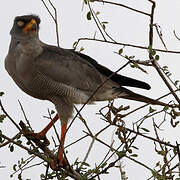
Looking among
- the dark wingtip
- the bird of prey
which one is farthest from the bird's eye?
the dark wingtip

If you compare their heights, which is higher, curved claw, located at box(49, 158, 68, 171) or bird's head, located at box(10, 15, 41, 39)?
bird's head, located at box(10, 15, 41, 39)

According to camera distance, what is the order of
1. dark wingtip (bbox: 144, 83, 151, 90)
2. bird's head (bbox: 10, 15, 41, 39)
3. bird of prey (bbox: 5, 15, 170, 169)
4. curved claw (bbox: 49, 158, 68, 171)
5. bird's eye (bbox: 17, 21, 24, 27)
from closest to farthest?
curved claw (bbox: 49, 158, 68, 171) → bird of prey (bbox: 5, 15, 170, 169) → dark wingtip (bbox: 144, 83, 151, 90) → bird's head (bbox: 10, 15, 41, 39) → bird's eye (bbox: 17, 21, 24, 27)

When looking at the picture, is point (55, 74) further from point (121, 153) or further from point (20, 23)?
point (121, 153)

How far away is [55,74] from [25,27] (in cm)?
83

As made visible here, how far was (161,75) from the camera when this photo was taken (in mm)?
3387

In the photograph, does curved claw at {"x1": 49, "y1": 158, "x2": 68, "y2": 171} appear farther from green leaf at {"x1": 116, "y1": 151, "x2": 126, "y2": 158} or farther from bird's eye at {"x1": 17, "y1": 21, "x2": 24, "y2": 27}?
bird's eye at {"x1": 17, "y1": 21, "x2": 24, "y2": 27}

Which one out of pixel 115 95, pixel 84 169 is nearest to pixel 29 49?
pixel 115 95

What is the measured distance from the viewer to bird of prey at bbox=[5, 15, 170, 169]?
519cm

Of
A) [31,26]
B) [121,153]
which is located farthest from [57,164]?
[31,26]

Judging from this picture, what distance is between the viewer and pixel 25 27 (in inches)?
226

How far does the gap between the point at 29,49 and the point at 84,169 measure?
217 centimetres

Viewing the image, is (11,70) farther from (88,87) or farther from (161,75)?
(161,75)

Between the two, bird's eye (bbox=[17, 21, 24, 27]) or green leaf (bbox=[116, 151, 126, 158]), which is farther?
bird's eye (bbox=[17, 21, 24, 27])

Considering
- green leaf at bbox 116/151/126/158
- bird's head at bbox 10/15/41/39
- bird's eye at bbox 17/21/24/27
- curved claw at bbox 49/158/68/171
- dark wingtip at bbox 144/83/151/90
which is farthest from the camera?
bird's eye at bbox 17/21/24/27
